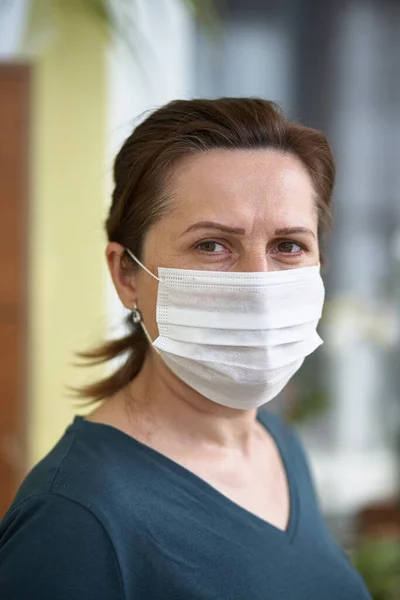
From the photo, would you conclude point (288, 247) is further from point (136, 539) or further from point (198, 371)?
point (136, 539)

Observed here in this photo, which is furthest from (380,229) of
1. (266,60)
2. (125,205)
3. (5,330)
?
(125,205)

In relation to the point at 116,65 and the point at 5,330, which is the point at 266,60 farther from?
the point at 5,330

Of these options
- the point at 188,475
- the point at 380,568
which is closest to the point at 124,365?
the point at 188,475

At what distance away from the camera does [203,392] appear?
114cm

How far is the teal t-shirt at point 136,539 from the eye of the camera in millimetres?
933

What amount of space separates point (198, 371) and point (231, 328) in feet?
0.26

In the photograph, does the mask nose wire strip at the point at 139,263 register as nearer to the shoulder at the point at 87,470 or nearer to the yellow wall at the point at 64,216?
the shoulder at the point at 87,470

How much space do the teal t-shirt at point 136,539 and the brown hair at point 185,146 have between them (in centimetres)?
31

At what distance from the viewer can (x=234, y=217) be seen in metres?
1.05

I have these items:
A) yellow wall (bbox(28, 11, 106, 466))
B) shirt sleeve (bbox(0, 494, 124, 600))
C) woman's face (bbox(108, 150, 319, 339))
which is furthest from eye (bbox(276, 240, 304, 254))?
yellow wall (bbox(28, 11, 106, 466))

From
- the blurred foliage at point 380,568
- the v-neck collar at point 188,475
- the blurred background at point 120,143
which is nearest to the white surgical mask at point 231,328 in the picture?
the v-neck collar at point 188,475

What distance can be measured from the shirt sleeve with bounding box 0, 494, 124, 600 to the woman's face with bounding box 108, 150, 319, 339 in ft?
1.08

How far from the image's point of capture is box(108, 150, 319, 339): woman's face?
1061mm

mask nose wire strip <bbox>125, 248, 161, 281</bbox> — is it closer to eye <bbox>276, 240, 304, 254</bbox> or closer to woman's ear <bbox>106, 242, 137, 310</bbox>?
woman's ear <bbox>106, 242, 137, 310</bbox>
